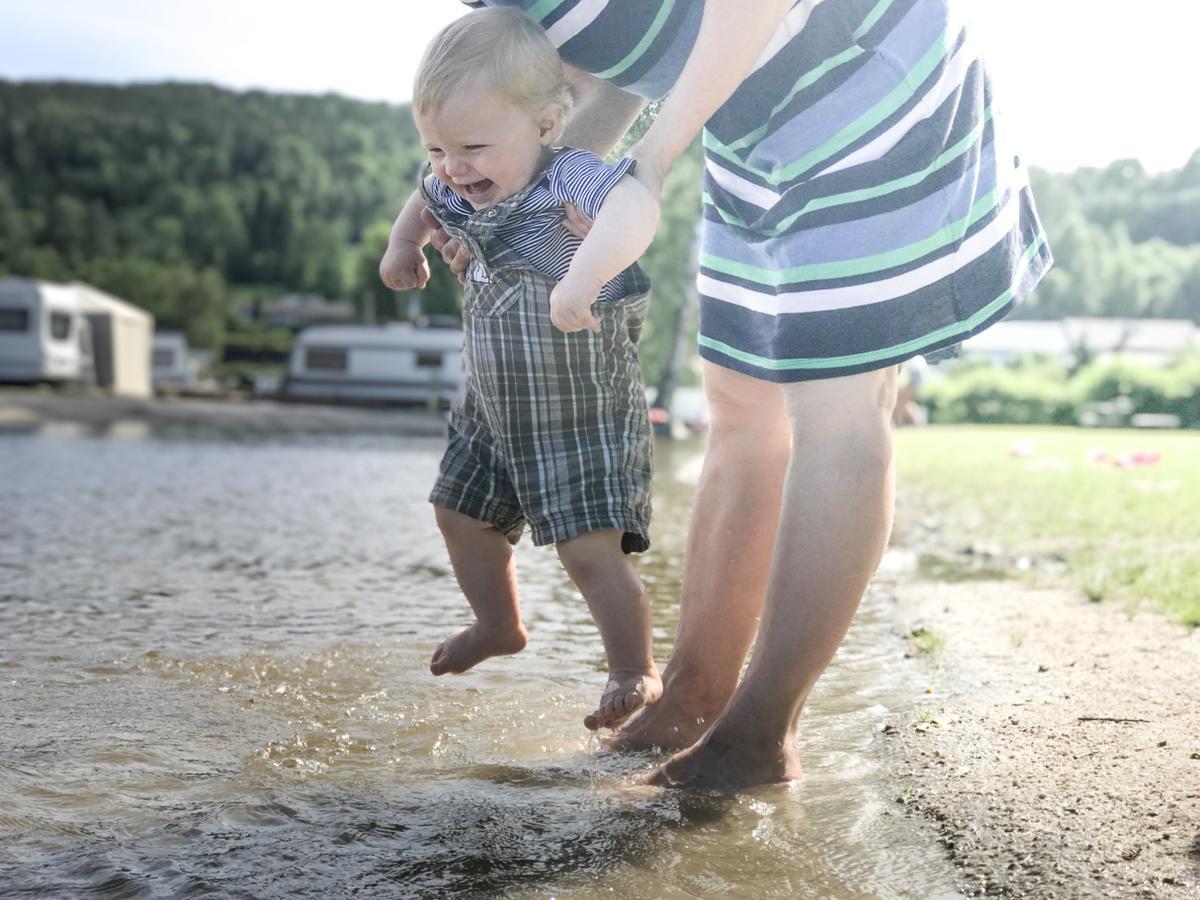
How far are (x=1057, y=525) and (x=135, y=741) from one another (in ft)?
13.7

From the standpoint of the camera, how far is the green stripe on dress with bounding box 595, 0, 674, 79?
5.70ft

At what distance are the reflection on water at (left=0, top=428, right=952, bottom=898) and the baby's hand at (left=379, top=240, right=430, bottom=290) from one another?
64 cm

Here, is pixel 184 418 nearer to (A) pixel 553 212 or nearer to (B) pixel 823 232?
(A) pixel 553 212

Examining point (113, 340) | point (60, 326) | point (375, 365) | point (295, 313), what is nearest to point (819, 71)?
point (60, 326)

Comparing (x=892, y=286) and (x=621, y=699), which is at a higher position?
(x=892, y=286)

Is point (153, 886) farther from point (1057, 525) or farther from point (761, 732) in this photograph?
point (1057, 525)

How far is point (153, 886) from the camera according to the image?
46.5 inches

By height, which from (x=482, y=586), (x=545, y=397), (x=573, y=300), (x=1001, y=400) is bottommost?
(x=1001, y=400)

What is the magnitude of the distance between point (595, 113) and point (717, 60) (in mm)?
427

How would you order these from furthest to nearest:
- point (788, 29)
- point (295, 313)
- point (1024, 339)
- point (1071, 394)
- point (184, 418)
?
1. point (295, 313)
2. point (1024, 339)
3. point (1071, 394)
4. point (184, 418)
5. point (788, 29)

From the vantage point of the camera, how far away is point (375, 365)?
35500mm

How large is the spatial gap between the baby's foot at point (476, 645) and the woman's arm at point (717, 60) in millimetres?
724

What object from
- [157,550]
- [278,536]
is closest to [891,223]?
[157,550]

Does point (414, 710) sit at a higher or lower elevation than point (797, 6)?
lower
